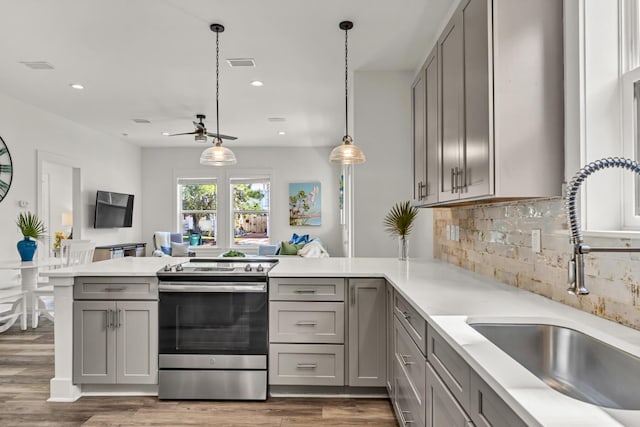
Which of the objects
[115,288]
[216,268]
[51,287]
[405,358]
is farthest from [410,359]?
[51,287]

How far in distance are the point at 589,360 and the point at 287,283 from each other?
1797 mm

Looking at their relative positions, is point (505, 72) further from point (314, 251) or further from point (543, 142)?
point (314, 251)

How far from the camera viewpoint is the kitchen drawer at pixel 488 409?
2.94 feet

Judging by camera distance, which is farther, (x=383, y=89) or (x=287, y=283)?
(x=383, y=89)

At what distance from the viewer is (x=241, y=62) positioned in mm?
3893

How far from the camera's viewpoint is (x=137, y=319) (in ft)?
8.83

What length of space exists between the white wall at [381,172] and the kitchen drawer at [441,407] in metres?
2.47

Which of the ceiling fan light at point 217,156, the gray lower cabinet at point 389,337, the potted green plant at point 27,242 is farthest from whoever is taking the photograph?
the potted green plant at point 27,242

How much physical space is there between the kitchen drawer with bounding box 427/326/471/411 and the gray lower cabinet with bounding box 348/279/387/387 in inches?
42.6

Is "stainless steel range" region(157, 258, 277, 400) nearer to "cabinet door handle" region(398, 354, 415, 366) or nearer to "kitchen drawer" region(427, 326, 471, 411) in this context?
"cabinet door handle" region(398, 354, 415, 366)

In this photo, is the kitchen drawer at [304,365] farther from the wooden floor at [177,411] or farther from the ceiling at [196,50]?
the ceiling at [196,50]

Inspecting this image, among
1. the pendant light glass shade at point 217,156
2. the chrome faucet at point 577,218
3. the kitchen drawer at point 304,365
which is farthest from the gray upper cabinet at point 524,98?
the pendant light glass shade at point 217,156

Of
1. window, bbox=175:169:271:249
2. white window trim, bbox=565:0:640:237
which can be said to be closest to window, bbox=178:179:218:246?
window, bbox=175:169:271:249

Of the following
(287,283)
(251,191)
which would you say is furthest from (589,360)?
(251,191)
